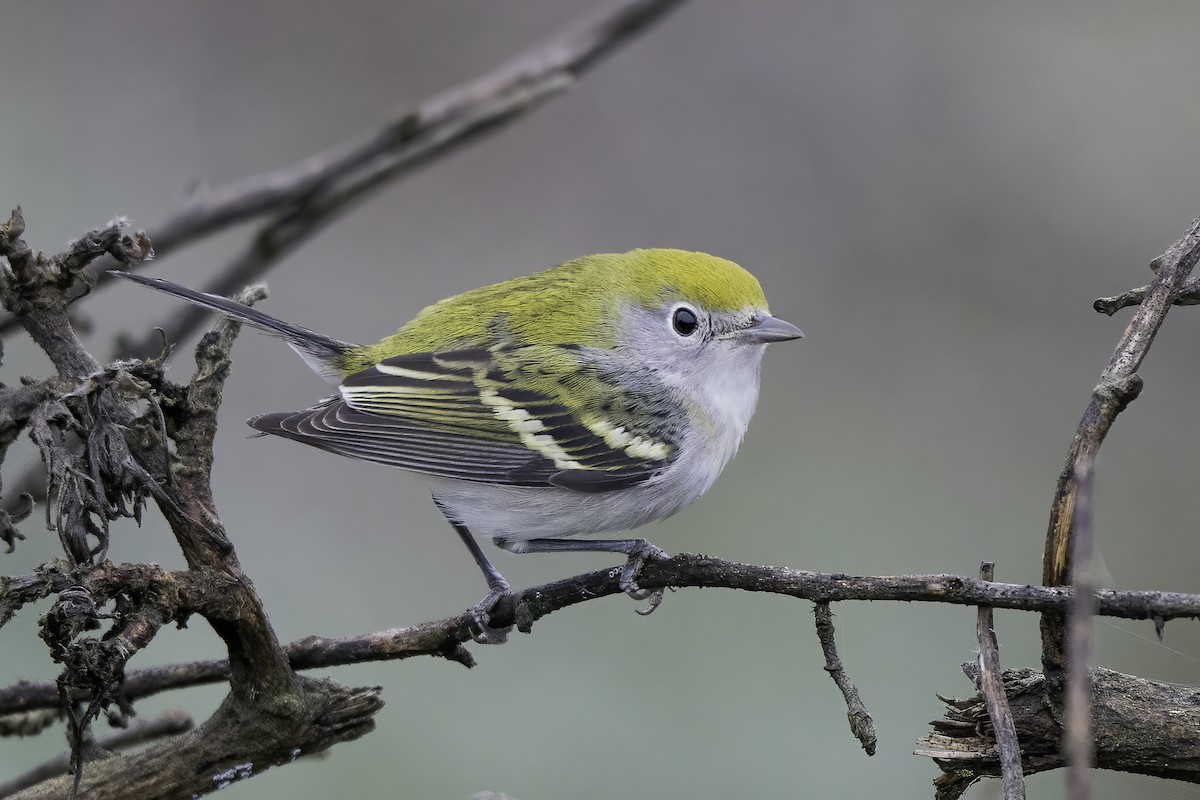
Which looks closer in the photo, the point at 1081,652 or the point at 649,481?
the point at 1081,652

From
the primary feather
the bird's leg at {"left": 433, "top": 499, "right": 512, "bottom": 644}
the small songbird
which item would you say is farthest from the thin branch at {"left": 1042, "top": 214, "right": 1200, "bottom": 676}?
the primary feather

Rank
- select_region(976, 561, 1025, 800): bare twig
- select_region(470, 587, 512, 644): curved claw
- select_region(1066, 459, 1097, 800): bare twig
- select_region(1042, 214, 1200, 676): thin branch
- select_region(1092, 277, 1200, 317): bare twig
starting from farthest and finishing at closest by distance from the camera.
→ select_region(470, 587, 512, 644): curved claw → select_region(1092, 277, 1200, 317): bare twig → select_region(1042, 214, 1200, 676): thin branch → select_region(976, 561, 1025, 800): bare twig → select_region(1066, 459, 1097, 800): bare twig

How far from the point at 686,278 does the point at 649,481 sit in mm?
704

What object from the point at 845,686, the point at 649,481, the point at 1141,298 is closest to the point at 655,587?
the point at 845,686

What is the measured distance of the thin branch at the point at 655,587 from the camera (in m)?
1.20

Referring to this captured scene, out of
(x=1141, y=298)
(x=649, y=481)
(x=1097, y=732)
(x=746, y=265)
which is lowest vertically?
(x=1097, y=732)

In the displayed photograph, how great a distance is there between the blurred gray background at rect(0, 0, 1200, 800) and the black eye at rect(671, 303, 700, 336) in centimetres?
151

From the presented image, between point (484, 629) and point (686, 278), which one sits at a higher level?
point (686, 278)

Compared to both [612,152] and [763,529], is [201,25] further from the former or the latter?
[763,529]

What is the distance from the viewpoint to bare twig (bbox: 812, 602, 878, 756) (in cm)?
133

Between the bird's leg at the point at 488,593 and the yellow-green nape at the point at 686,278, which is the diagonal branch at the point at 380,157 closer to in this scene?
the yellow-green nape at the point at 686,278

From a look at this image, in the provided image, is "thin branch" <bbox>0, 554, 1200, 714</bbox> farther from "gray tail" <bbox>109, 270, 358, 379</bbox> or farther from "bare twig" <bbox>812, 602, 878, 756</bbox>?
"gray tail" <bbox>109, 270, 358, 379</bbox>

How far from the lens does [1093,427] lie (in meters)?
1.31

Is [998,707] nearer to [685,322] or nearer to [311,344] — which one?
[685,322]
